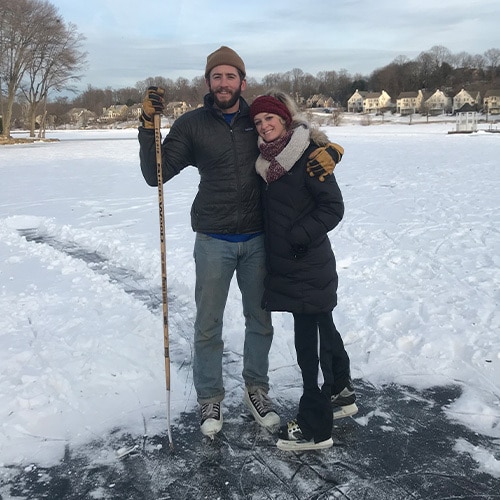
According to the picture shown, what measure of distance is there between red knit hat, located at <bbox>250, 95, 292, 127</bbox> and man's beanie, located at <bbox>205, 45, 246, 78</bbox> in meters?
0.28

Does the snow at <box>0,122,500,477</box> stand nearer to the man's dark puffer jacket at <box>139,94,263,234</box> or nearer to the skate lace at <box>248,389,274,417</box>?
the skate lace at <box>248,389,274,417</box>

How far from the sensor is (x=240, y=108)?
3.36 meters

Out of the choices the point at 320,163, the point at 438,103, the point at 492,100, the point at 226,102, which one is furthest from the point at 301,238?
the point at 438,103

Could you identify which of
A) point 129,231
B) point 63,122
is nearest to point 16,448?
point 129,231

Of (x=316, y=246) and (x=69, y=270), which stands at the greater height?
(x=316, y=246)

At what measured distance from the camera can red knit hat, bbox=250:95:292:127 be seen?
3090mm

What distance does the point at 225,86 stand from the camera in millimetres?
3215

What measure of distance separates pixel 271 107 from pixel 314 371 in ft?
5.23

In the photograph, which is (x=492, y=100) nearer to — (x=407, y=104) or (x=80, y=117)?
(x=407, y=104)

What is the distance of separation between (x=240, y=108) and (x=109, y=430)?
224 centimetres

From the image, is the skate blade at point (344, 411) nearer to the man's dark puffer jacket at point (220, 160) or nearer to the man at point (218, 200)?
the man at point (218, 200)

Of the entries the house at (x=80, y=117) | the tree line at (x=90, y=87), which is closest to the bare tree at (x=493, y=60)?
the tree line at (x=90, y=87)

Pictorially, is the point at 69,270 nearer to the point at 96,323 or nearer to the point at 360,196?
the point at 96,323

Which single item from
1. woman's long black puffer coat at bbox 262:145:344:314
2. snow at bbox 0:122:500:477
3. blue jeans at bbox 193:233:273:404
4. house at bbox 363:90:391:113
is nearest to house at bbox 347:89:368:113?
house at bbox 363:90:391:113
